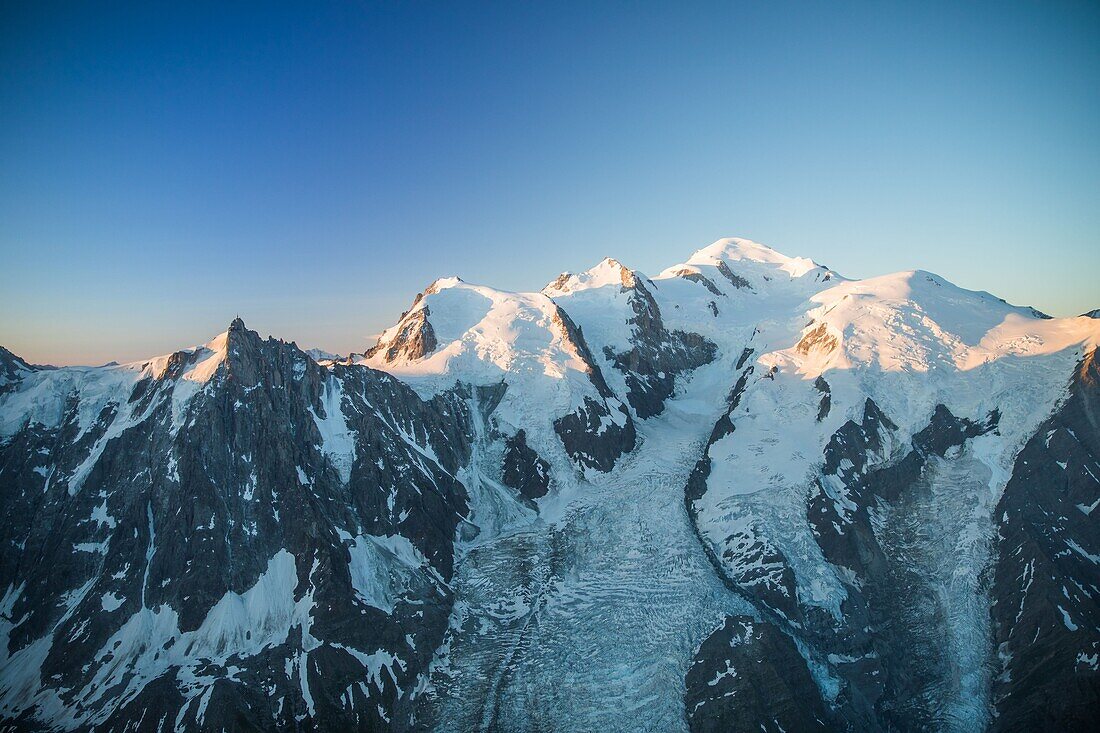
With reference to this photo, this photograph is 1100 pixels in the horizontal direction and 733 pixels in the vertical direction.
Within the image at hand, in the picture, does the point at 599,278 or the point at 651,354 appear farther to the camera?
the point at 599,278

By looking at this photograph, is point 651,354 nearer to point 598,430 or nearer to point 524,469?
point 598,430

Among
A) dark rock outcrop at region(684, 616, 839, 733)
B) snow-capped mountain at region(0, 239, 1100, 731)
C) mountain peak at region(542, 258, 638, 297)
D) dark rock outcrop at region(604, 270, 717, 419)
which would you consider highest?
mountain peak at region(542, 258, 638, 297)

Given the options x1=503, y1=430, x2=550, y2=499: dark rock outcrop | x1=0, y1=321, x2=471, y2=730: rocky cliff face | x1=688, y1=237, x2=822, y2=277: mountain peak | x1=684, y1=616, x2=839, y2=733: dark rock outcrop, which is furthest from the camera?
x1=688, y1=237, x2=822, y2=277: mountain peak

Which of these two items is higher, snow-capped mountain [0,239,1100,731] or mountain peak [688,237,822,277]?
mountain peak [688,237,822,277]

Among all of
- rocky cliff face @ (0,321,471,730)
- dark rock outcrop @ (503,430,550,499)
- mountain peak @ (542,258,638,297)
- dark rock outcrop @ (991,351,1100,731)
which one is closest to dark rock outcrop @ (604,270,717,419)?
mountain peak @ (542,258,638,297)

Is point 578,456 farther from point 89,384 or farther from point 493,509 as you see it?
point 89,384

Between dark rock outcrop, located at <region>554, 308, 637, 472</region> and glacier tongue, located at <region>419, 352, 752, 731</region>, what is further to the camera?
dark rock outcrop, located at <region>554, 308, 637, 472</region>

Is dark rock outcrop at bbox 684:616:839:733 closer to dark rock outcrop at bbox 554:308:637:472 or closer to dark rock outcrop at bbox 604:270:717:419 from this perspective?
dark rock outcrop at bbox 554:308:637:472

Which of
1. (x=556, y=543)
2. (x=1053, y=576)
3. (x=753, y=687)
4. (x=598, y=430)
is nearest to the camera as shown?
(x=753, y=687)

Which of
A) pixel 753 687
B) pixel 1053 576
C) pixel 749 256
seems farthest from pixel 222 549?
pixel 749 256

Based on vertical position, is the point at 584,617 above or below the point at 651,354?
below
